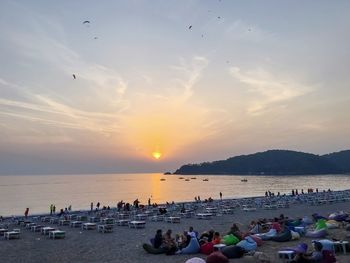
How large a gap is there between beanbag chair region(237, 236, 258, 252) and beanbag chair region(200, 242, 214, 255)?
1008 millimetres

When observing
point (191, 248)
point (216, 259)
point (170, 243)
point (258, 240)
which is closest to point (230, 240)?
point (258, 240)

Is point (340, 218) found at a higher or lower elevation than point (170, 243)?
higher

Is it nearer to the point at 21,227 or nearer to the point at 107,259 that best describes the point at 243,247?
the point at 107,259

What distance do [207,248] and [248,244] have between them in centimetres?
153

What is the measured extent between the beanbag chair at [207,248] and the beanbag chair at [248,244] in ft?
3.31

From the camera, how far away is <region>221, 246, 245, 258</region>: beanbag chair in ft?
44.0

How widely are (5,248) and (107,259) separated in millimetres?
5832

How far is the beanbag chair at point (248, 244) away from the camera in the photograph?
14047mm

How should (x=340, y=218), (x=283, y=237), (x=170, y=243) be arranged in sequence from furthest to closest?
(x=340, y=218)
(x=283, y=237)
(x=170, y=243)

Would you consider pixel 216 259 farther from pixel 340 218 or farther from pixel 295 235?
pixel 340 218

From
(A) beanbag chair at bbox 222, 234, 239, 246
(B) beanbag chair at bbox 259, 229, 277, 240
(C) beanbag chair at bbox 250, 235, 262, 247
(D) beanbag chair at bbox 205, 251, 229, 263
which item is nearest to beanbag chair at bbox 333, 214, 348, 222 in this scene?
(B) beanbag chair at bbox 259, 229, 277, 240

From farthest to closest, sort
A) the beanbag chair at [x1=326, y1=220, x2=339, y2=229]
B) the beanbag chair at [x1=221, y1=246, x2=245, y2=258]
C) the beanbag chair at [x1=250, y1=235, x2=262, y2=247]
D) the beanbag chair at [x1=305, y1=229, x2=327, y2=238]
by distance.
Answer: the beanbag chair at [x1=326, y1=220, x2=339, y2=229], the beanbag chair at [x1=305, y1=229, x2=327, y2=238], the beanbag chair at [x1=250, y1=235, x2=262, y2=247], the beanbag chair at [x1=221, y1=246, x2=245, y2=258]

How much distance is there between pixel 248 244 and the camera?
559 inches

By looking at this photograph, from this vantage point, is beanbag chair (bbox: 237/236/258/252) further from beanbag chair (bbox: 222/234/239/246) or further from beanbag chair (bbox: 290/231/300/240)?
beanbag chair (bbox: 290/231/300/240)
